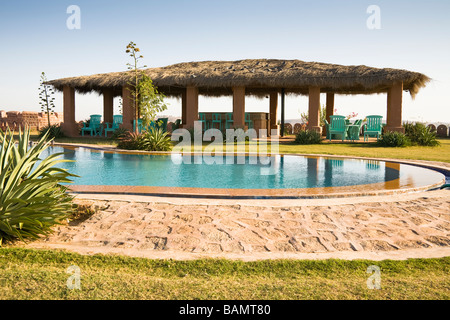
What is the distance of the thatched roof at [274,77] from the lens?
50.1ft

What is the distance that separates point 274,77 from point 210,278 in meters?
14.1

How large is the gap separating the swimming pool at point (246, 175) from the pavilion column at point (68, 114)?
9.40 meters

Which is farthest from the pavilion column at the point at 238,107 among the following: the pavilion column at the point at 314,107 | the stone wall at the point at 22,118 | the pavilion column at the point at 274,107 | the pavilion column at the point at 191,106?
the stone wall at the point at 22,118

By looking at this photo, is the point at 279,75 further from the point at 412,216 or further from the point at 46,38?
the point at 412,216

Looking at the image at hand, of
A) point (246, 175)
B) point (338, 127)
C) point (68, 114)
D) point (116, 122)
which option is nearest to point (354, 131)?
point (338, 127)

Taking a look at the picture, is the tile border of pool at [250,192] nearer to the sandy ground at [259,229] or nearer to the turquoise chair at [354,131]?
the sandy ground at [259,229]

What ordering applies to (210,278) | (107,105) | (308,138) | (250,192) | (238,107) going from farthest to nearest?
(107,105)
(238,107)
(308,138)
(250,192)
(210,278)

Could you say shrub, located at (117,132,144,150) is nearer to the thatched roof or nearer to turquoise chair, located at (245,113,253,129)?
the thatched roof

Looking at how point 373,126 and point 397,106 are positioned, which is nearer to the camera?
point 397,106

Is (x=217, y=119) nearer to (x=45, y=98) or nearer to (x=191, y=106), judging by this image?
(x=191, y=106)

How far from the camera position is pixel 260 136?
17859mm

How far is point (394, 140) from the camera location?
13.7m

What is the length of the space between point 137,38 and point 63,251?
1145 cm
